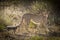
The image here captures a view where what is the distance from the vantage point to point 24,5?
7.50 metres

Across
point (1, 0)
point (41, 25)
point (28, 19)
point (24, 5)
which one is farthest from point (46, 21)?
point (1, 0)

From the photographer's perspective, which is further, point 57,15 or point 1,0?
point 1,0

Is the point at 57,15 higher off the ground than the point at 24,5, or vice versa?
the point at 24,5

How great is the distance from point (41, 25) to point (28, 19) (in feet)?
2.30

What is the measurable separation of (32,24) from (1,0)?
6.72 ft

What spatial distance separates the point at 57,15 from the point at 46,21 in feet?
1.95

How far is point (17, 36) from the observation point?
7219 millimetres

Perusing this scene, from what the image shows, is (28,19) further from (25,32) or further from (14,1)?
(14,1)

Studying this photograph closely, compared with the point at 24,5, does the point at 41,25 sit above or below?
below

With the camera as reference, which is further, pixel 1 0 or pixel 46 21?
pixel 1 0

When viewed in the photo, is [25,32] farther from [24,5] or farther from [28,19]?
[24,5]

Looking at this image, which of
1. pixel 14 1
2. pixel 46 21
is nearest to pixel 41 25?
pixel 46 21

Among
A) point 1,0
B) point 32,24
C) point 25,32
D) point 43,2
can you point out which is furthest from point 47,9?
point 1,0

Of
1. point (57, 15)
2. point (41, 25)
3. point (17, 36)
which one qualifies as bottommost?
point (17, 36)
